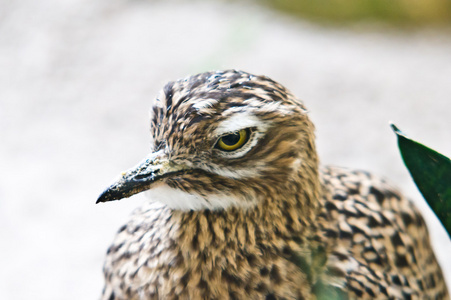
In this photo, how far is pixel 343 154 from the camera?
3320mm

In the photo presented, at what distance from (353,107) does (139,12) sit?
5.67 ft

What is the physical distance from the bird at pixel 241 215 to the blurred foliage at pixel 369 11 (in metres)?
→ 2.80

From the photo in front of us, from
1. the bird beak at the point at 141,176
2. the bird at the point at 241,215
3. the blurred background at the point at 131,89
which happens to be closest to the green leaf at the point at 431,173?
Result: the bird at the point at 241,215

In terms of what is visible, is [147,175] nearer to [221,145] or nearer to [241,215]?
[221,145]

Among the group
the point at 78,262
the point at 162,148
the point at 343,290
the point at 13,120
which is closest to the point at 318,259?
the point at 343,290

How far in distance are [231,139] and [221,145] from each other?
0.09 feet

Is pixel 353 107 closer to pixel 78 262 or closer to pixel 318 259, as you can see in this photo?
pixel 78 262

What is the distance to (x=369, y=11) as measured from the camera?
421cm

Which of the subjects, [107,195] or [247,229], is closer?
[107,195]

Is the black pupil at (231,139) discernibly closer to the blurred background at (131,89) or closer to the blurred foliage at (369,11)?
the blurred background at (131,89)

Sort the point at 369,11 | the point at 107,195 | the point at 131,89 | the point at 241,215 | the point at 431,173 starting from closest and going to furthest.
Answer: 1. the point at 431,173
2. the point at 107,195
3. the point at 241,215
4. the point at 131,89
5. the point at 369,11

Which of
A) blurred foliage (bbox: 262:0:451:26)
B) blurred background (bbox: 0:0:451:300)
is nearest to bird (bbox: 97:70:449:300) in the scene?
blurred background (bbox: 0:0:451:300)

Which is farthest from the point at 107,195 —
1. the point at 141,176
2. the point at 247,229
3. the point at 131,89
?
the point at 131,89

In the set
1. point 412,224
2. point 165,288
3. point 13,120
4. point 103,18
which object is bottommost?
point 165,288
